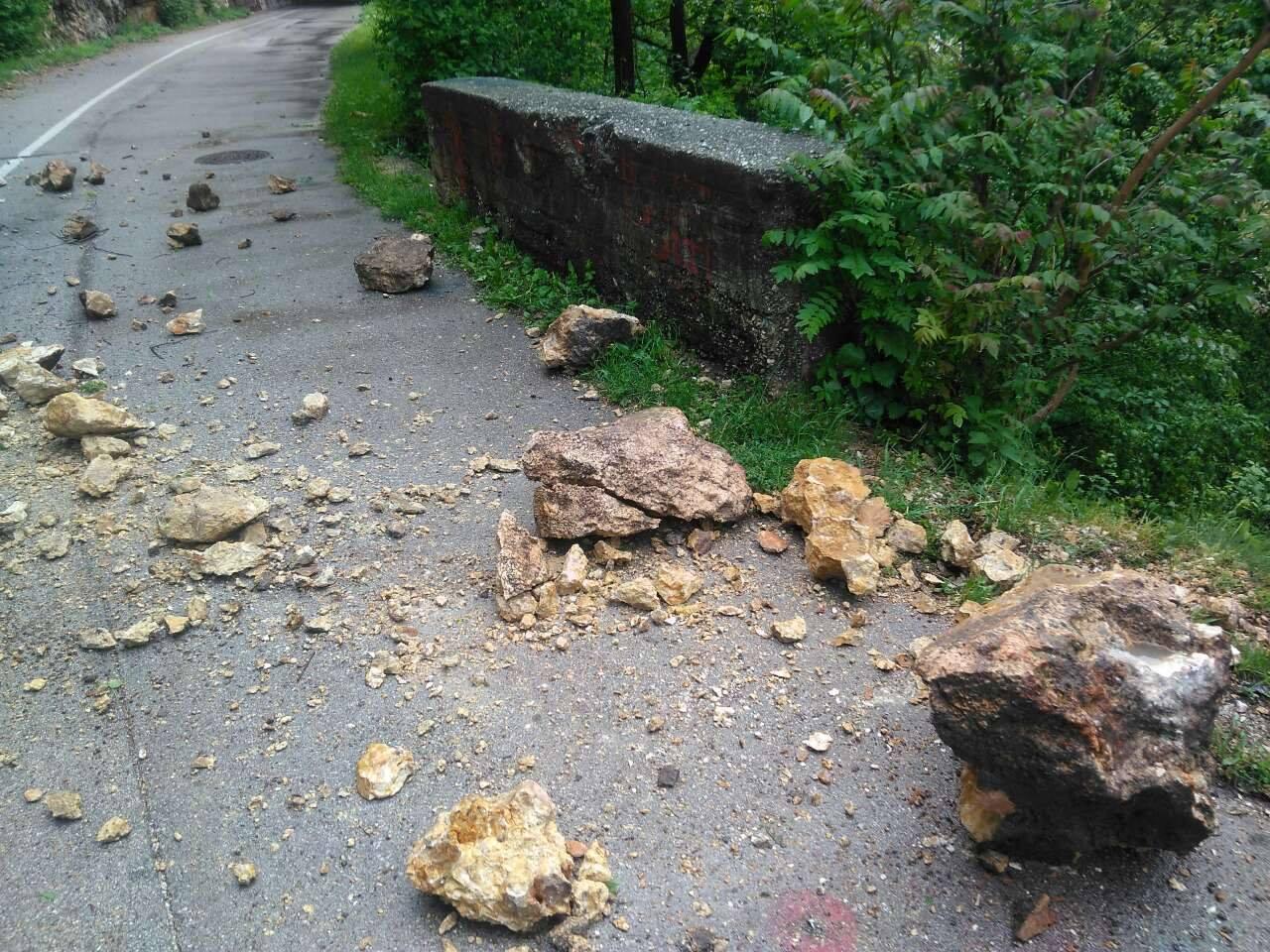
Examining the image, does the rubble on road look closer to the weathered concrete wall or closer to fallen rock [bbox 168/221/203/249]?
the weathered concrete wall

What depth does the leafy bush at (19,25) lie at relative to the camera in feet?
59.3

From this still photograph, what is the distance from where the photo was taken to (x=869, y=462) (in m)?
4.61

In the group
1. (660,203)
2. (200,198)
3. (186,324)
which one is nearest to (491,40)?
(200,198)

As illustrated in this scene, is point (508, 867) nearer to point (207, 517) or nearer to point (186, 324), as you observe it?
point (207, 517)

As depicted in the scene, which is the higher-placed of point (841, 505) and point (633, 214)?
point (633, 214)

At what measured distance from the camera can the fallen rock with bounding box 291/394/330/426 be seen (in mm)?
A: 5102

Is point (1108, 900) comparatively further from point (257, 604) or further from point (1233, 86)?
point (1233, 86)

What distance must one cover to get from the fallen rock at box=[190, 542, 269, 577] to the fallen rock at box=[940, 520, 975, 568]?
2.80m

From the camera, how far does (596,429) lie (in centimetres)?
414

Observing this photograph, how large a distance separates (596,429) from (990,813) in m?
2.20

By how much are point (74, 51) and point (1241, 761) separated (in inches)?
976

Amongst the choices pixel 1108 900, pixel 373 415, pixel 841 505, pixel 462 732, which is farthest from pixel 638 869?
pixel 373 415

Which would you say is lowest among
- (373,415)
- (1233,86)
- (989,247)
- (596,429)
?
(373,415)

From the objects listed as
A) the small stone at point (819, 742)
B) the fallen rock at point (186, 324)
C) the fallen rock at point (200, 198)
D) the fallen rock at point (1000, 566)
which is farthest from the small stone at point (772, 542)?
the fallen rock at point (200, 198)
